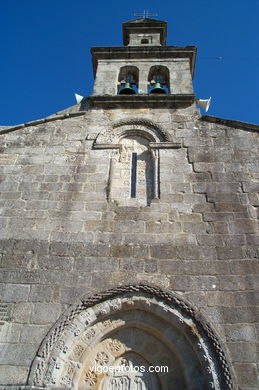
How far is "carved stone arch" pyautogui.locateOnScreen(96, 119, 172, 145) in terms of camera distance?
20.0ft

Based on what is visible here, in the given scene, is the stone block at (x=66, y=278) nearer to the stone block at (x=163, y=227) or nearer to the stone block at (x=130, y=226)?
the stone block at (x=130, y=226)

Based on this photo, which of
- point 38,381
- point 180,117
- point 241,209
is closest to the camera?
point 38,381

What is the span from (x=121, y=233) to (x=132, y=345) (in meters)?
1.54

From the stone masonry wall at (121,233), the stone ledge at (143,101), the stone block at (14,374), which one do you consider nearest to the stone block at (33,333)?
the stone masonry wall at (121,233)

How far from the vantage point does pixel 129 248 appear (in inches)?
181

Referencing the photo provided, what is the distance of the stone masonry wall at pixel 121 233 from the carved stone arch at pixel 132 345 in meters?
0.15

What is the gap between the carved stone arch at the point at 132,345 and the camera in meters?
3.65

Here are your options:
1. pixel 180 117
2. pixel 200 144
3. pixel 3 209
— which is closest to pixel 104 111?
pixel 180 117

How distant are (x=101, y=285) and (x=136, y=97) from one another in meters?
4.23

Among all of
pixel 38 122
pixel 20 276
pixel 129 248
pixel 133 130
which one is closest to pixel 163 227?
pixel 129 248

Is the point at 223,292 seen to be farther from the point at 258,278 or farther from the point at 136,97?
the point at 136,97

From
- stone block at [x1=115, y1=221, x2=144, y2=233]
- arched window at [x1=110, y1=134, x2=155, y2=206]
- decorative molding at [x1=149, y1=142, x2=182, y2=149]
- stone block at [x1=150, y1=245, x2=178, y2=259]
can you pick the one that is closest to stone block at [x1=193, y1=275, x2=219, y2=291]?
stone block at [x1=150, y1=245, x2=178, y2=259]

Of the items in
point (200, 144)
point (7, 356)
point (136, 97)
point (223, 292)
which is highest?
point (136, 97)

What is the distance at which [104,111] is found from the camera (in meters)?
6.76
